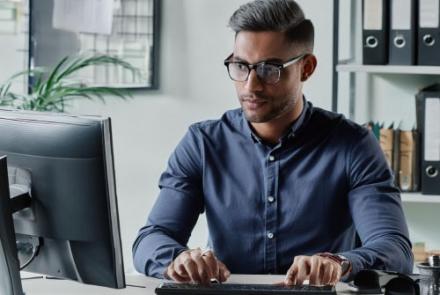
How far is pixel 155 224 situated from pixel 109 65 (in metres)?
1.39

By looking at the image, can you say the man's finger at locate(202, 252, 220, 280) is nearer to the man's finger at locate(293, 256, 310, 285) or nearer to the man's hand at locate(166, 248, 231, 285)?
the man's hand at locate(166, 248, 231, 285)

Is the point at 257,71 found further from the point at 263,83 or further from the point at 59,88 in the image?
the point at 59,88

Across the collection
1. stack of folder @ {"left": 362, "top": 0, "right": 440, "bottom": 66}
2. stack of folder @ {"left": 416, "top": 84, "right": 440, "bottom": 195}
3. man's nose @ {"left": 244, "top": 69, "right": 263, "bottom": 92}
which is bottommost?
stack of folder @ {"left": 416, "top": 84, "right": 440, "bottom": 195}

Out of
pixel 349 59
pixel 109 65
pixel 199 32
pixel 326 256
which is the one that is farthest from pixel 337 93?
pixel 326 256

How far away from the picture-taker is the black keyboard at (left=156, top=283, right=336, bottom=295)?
169cm

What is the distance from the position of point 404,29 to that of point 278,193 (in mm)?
1064

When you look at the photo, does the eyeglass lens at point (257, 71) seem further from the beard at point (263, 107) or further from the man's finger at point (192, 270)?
the man's finger at point (192, 270)

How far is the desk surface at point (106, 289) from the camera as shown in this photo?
1.91m

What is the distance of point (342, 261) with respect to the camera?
6.11ft

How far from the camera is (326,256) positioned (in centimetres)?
183

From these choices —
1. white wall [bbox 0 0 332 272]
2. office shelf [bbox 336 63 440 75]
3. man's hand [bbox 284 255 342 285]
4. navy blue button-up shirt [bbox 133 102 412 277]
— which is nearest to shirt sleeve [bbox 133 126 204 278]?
navy blue button-up shirt [bbox 133 102 412 277]

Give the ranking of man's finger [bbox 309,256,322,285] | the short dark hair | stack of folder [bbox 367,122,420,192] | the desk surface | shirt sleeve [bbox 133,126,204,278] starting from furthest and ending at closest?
stack of folder [bbox 367,122,420,192], the short dark hair, shirt sleeve [bbox 133,126,204,278], the desk surface, man's finger [bbox 309,256,322,285]

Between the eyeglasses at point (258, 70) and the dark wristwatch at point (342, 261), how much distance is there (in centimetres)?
48

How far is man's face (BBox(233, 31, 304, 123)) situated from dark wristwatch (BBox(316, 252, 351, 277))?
0.44m
